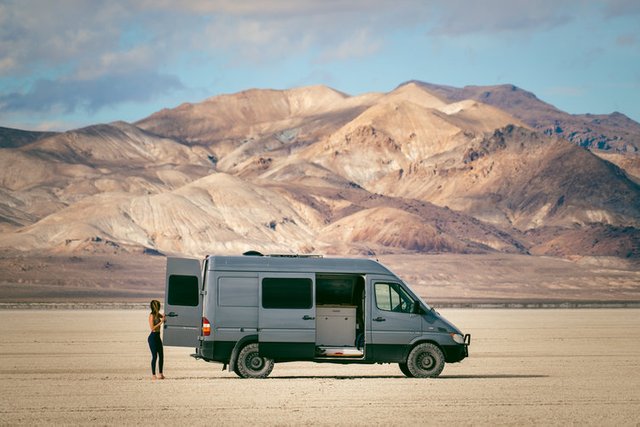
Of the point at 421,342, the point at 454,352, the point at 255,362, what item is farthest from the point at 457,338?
the point at 255,362

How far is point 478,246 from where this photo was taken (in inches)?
6294

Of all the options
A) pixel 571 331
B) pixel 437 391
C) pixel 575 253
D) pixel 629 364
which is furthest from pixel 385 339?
pixel 575 253

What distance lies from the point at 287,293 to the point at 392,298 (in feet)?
7.33

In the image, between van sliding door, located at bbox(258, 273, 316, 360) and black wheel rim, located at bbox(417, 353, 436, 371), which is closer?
van sliding door, located at bbox(258, 273, 316, 360)

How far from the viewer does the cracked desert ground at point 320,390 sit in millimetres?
17062

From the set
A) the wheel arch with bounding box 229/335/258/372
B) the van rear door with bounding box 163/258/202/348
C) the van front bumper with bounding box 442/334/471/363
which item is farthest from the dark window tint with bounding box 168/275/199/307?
the van front bumper with bounding box 442/334/471/363

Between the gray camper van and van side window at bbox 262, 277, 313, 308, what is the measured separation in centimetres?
2

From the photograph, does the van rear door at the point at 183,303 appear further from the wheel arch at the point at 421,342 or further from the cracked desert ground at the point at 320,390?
the wheel arch at the point at 421,342

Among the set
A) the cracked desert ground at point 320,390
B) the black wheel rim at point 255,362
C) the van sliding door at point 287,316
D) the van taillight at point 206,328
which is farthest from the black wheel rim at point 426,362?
the van taillight at point 206,328

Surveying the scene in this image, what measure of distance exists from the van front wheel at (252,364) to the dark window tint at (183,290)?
150cm

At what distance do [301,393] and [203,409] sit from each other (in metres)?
2.96

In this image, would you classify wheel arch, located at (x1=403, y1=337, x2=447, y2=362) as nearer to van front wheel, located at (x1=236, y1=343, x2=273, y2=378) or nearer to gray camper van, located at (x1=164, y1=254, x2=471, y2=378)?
gray camper van, located at (x1=164, y1=254, x2=471, y2=378)

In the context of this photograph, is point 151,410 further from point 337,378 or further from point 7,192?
point 7,192

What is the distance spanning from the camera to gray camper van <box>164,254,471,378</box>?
22.8m
